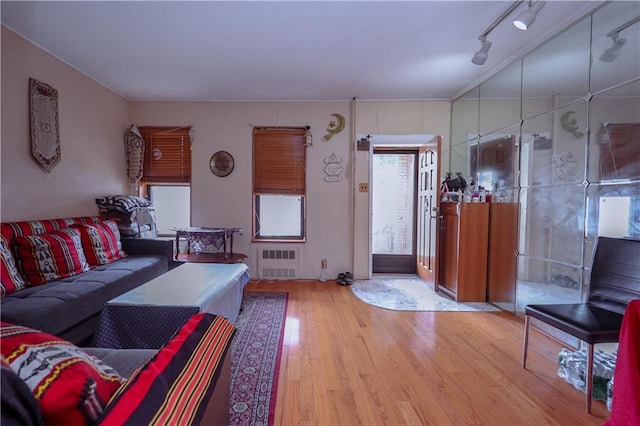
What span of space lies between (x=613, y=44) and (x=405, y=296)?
276 centimetres

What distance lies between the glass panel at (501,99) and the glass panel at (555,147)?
26 cm

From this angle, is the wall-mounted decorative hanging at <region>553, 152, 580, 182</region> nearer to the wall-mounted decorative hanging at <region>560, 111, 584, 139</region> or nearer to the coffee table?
the wall-mounted decorative hanging at <region>560, 111, 584, 139</region>

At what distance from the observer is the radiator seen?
4.02 metres

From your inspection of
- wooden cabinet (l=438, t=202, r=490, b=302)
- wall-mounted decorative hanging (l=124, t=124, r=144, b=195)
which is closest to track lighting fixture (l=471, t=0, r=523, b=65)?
wooden cabinet (l=438, t=202, r=490, b=302)

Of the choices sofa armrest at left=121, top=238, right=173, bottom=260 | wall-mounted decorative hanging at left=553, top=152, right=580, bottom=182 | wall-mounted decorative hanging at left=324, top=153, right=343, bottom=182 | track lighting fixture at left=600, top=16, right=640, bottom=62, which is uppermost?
track lighting fixture at left=600, top=16, right=640, bottom=62

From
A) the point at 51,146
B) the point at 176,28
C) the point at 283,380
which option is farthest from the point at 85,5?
the point at 283,380

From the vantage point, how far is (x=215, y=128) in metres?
3.98

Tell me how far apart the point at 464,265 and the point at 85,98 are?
4601 mm

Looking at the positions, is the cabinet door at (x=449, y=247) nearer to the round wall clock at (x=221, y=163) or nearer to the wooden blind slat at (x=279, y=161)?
the wooden blind slat at (x=279, y=161)

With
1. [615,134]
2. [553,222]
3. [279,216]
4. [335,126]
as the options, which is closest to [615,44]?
[615,134]

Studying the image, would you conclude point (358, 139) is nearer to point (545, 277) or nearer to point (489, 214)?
point (489, 214)

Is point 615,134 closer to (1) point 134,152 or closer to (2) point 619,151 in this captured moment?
(2) point 619,151

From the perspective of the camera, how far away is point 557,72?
2.30m

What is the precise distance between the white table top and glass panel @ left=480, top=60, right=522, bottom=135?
117 inches
